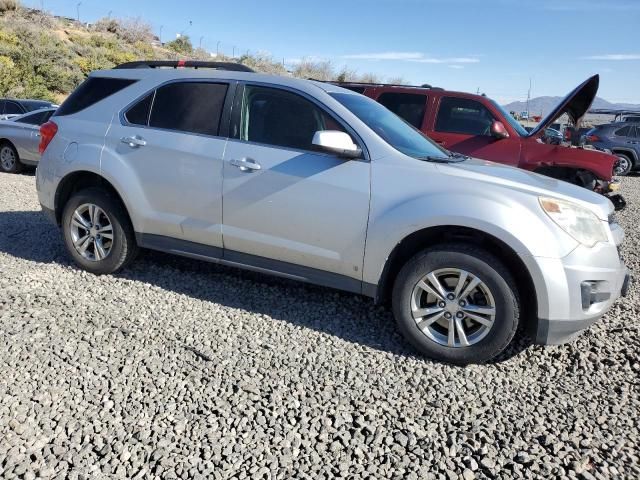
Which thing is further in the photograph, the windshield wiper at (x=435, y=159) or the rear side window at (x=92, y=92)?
the rear side window at (x=92, y=92)

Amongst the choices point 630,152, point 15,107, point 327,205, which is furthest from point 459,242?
point 630,152

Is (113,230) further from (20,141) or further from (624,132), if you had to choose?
(624,132)

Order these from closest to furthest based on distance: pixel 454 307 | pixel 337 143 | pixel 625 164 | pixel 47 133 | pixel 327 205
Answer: pixel 454 307 → pixel 337 143 → pixel 327 205 → pixel 47 133 → pixel 625 164

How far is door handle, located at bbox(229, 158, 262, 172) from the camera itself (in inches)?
157

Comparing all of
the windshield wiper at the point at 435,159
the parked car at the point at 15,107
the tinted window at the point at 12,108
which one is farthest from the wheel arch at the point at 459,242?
the tinted window at the point at 12,108

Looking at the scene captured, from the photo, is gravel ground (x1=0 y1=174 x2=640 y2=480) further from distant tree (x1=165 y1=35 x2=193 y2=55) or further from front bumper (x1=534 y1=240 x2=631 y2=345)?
distant tree (x1=165 y1=35 x2=193 y2=55)

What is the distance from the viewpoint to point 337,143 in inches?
141

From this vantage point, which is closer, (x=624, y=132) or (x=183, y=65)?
(x=183, y=65)

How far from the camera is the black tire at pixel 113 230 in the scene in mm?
4609

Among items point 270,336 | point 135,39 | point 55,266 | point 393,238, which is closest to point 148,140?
point 55,266

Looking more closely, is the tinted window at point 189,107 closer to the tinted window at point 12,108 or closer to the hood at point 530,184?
the hood at point 530,184

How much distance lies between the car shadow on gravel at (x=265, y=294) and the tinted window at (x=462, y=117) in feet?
13.9

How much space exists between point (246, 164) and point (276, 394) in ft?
5.76

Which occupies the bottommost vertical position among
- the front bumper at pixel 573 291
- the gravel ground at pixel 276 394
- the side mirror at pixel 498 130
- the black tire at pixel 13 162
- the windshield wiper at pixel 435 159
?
the gravel ground at pixel 276 394
